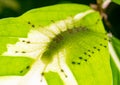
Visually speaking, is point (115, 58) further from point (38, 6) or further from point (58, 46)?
point (38, 6)

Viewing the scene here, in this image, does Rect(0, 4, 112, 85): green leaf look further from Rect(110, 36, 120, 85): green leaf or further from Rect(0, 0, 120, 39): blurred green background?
Rect(0, 0, 120, 39): blurred green background

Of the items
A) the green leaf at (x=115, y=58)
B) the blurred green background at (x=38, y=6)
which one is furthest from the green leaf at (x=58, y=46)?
the blurred green background at (x=38, y=6)

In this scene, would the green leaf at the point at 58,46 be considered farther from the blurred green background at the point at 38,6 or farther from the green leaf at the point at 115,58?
the blurred green background at the point at 38,6

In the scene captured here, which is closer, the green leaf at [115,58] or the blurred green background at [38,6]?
the green leaf at [115,58]

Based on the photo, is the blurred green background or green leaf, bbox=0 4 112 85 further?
the blurred green background

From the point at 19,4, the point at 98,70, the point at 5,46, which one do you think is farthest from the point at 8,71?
the point at 19,4

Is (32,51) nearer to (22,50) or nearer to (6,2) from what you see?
(22,50)

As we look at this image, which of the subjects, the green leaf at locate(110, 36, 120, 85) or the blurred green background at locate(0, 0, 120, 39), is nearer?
the green leaf at locate(110, 36, 120, 85)

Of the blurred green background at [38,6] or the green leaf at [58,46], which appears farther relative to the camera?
the blurred green background at [38,6]

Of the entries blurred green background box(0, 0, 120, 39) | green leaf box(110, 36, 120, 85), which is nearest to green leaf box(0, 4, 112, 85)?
green leaf box(110, 36, 120, 85)
